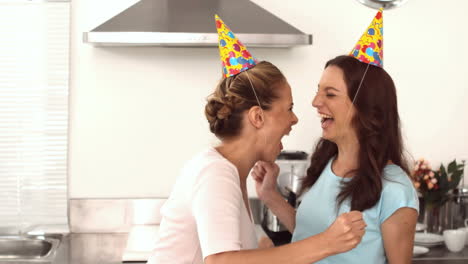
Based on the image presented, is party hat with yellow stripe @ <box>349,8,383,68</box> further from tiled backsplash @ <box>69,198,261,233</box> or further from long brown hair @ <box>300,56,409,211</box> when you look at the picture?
tiled backsplash @ <box>69,198,261,233</box>

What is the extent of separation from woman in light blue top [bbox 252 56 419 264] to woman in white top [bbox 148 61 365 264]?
268 millimetres

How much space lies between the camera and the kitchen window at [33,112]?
280cm

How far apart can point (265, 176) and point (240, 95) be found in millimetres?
477

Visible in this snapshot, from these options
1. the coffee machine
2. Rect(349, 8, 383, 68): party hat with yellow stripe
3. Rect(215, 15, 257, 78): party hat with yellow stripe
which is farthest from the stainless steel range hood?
Rect(215, 15, 257, 78): party hat with yellow stripe

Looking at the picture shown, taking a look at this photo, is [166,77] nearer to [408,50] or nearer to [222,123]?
[408,50]

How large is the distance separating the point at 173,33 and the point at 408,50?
1193mm

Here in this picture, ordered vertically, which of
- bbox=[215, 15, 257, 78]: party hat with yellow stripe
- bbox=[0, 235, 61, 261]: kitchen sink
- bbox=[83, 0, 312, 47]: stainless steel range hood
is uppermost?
bbox=[83, 0, 312, 47]: stainless steel range hood

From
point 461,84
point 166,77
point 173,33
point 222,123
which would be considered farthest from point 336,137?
point 461,84

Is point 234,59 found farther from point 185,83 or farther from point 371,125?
point 185,83

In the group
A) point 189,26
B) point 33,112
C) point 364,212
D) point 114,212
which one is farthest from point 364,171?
point 33,112

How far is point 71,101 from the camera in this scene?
286 cm

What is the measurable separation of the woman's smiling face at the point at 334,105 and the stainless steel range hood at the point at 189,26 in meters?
0.67

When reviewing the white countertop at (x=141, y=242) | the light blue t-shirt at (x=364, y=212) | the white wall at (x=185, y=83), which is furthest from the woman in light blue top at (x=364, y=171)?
the white wall at (x=185, y=83)

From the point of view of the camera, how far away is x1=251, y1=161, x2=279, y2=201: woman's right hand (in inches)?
72.2
